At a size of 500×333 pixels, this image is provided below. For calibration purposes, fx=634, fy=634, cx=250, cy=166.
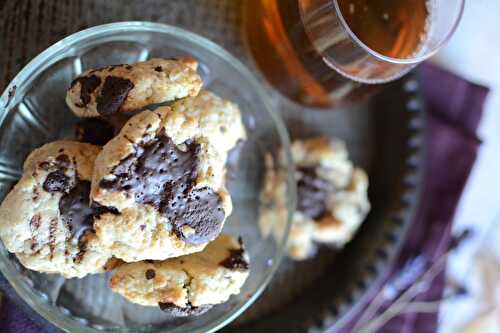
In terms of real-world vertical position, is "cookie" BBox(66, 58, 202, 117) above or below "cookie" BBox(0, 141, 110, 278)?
above

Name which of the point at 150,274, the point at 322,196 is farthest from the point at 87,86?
the point at 322,196

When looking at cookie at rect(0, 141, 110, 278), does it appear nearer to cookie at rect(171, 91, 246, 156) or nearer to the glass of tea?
cookie at rect(171, 91, 246, 156)

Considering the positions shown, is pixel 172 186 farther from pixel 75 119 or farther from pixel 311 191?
pixel 311 191

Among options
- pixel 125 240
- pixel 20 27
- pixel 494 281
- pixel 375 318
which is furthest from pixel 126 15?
pixel 494 281

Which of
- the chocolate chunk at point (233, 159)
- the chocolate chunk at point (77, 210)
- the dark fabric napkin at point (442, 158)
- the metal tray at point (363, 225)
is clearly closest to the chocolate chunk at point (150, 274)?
the chocolate chunk at point (77, 210)

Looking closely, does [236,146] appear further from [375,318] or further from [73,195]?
[375,318]

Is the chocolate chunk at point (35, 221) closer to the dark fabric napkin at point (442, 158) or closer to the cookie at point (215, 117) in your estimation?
the cookie at point (215, 117)

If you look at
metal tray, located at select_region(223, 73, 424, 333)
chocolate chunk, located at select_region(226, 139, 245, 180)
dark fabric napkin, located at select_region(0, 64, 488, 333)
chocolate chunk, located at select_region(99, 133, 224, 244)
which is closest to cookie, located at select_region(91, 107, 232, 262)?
chocolate chunk, located at select_region(99, 133, 224, 244)
